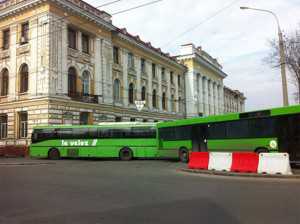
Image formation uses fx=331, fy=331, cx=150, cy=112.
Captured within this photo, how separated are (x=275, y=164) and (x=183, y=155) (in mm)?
9240

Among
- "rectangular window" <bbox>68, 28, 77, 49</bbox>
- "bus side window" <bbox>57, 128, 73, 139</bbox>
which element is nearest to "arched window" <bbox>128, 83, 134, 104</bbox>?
"rectangular window" <bbox>68, 28, 77, 49</bbox>

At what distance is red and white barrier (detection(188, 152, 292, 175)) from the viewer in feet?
A: 43.9

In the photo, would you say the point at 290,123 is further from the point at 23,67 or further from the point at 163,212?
the point at 23,67

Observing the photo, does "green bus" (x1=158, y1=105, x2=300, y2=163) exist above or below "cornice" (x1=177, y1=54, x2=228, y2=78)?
below

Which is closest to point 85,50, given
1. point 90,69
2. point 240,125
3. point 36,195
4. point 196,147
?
point 90,69

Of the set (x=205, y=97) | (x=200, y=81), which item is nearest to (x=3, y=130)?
(x=200, y=81)

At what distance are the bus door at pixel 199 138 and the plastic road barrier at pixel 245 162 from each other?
6.08 metres

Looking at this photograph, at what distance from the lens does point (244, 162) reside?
47.1ft

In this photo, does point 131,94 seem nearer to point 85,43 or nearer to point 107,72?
point 107,72

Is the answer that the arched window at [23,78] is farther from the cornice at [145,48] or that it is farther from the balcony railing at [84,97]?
the cornice at [145,48]

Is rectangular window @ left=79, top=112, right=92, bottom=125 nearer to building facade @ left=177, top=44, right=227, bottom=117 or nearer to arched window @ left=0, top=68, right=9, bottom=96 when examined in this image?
arched window @ left=0, top=68, right=9, bottom=96

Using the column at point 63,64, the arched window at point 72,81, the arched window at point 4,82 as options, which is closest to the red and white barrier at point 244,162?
the column at point 63,64

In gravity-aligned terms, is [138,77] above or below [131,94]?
above

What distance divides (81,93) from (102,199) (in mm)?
25791
